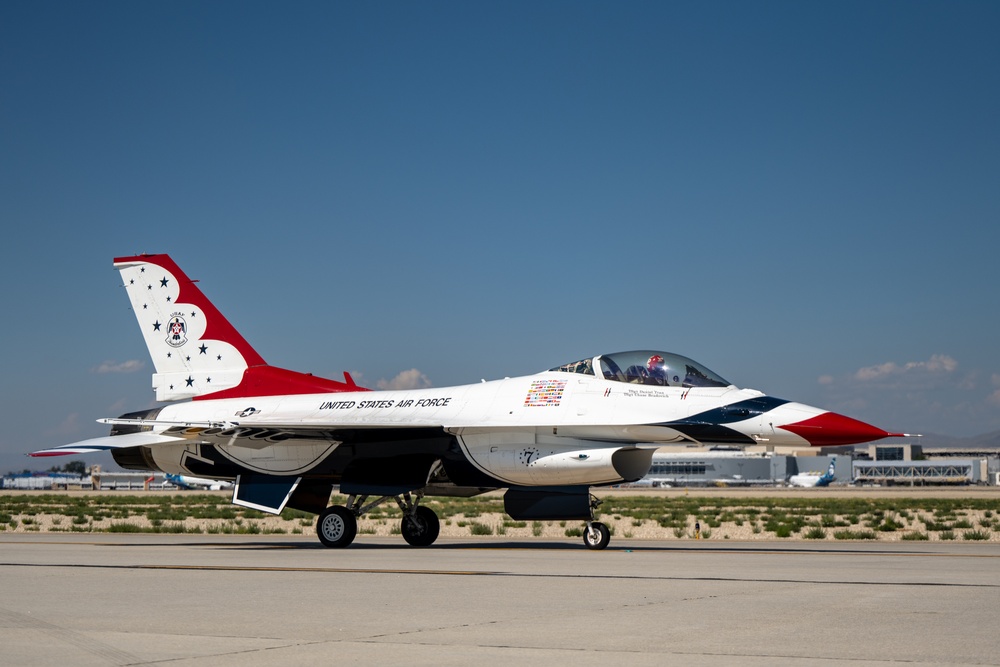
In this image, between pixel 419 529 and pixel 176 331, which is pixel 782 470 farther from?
pixel 419 529

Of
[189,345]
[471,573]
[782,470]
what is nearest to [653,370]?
[471,573]

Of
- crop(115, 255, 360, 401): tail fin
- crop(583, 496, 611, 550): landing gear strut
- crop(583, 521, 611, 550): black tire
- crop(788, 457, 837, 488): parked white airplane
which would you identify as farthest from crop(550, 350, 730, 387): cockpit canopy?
crop(788, 457, 837, 488): parked white airplane

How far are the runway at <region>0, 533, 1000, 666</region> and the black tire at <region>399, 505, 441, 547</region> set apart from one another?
2.93 metres

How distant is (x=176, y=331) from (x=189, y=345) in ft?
1.45

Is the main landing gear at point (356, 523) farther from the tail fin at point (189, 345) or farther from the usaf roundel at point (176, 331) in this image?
the usaf roundel at point (176, 331)

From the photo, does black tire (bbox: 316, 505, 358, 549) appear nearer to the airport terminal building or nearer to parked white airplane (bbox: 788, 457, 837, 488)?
parked white airplane (bbox: 788, 457, 837, 488)

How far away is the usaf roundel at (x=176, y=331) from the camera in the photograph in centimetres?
2389

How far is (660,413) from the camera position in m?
18.1

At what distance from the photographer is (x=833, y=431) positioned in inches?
667

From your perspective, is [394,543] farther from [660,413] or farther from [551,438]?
[660,413]

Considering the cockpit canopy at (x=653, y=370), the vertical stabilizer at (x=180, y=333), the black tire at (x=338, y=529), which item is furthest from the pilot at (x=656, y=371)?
the vertical stabilizer at (x=180, y=333)

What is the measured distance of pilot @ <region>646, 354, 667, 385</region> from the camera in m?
18.4

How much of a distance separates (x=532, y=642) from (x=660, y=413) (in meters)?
10.4

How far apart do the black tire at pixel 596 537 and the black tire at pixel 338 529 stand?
14.1 feet
